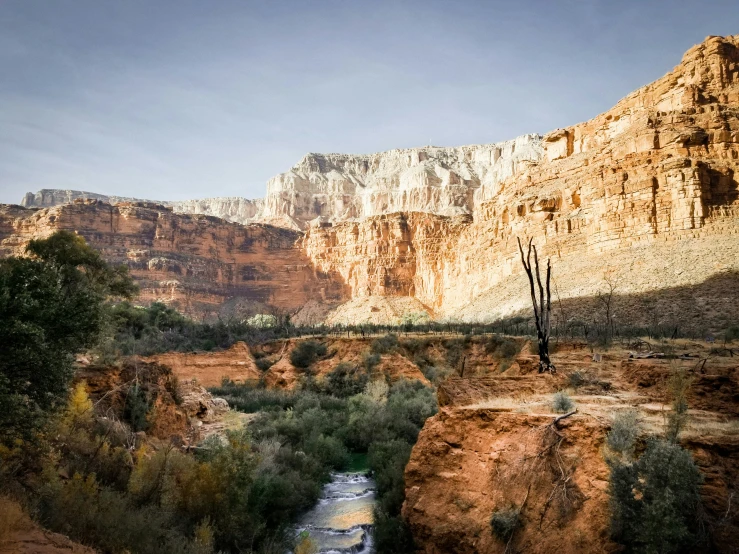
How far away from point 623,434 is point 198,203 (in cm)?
18382

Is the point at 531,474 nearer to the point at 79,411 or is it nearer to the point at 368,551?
the point at 368,551

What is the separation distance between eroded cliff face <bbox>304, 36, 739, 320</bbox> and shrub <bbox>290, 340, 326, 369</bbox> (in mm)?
22495

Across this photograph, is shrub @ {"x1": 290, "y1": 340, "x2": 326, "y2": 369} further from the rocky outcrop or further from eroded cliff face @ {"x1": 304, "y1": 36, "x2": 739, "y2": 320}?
the rocky outcrop

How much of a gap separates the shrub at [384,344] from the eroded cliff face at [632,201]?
1838 cm

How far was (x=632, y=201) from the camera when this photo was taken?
160 ft

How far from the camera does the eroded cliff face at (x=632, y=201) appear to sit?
43.6 meters

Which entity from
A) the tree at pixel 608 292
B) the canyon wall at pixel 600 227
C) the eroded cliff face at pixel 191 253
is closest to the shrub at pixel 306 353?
the tree at pixel 608 292

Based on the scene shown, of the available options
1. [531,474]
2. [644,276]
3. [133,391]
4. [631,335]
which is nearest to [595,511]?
[531,474]

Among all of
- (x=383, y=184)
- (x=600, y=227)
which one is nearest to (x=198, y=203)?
(x=383, y=184)

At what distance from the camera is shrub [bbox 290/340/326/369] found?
35344 millimetres

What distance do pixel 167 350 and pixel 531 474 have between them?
30630mm


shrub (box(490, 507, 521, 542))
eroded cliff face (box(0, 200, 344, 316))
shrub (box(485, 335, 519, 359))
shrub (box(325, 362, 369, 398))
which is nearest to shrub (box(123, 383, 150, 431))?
shrub (box(490, 507, 521, 542))

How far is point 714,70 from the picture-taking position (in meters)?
53.4

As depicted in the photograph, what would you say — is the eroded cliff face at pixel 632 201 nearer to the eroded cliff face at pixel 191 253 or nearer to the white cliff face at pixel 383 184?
the eroded cliff face at pixel 191 253
